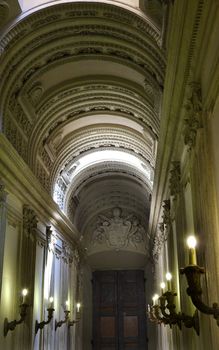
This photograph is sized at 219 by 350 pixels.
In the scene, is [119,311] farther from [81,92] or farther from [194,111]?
[194,111]

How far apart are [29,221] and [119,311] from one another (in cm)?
1230

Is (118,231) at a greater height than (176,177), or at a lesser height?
greater

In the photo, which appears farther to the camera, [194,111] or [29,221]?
[29,221]

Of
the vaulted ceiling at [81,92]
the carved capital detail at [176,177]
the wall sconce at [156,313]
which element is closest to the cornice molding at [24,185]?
the vaulted ceiling at [81,92]

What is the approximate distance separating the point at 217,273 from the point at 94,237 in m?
19.0

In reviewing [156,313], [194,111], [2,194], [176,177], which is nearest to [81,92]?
[2,194]

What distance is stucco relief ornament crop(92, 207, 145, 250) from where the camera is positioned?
23.5 m

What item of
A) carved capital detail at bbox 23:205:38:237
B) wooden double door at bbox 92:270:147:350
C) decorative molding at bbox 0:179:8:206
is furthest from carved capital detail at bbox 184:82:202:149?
wooden double door at bbox 92:270:147:350

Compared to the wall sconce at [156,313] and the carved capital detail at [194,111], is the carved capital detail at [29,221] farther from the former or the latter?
the carved capital detail at [194,111]

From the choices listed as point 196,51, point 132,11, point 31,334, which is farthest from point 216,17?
point 31,334

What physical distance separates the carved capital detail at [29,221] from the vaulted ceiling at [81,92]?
1.20 meters

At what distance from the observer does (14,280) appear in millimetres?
11281

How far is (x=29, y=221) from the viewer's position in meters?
12.5

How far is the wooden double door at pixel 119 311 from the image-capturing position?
74.6 feet
